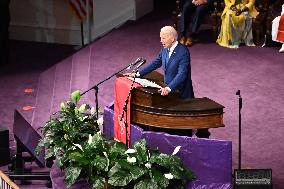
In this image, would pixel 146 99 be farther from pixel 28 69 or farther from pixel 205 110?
pixel 28 69

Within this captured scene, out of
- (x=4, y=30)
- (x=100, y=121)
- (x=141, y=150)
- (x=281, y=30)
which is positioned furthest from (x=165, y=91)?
(x=4, y=30)

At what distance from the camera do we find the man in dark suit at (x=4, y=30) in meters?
15.6

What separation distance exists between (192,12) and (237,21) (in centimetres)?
85

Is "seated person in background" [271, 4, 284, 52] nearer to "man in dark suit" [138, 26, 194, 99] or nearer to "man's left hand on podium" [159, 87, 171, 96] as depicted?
"man in dark suit" [138, 26, 194, 99]

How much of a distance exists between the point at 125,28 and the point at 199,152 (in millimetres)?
7013

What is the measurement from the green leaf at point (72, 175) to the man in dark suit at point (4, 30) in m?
6.38

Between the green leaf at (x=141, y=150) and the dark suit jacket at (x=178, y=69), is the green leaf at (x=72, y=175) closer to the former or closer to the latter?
the green leaf at (x=141, y=150)

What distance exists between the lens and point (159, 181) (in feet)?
30.5

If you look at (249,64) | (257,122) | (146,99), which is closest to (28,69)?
(249,64)

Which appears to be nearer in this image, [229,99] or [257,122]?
[257,122]

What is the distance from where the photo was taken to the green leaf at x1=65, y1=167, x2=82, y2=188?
9.68 m

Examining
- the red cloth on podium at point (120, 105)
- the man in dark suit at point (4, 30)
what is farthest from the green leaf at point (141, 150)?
the man in dark suit at point (4, 30)

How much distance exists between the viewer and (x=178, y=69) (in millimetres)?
10297

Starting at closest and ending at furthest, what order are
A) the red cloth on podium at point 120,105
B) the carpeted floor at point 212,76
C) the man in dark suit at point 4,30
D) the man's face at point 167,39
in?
the red cloth on podium at point 120,105 < the man's face at point 167,39 < the carpeted floor at point 212,76 < the man in dark suit at point 4,30
